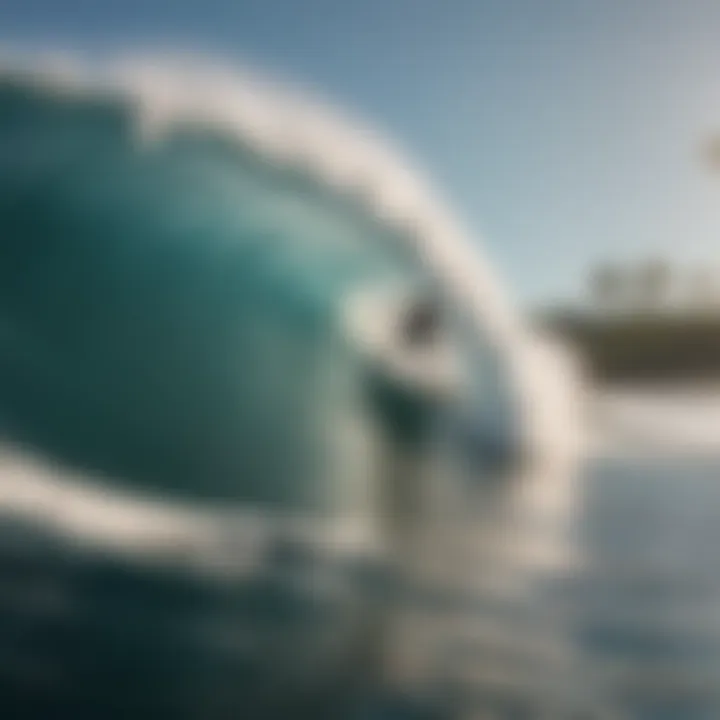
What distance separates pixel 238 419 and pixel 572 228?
0.42m

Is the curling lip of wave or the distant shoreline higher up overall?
the curling lip of wave

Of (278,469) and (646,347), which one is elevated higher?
(646,347)

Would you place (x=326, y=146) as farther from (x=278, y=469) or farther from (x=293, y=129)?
(x=278, y=469)

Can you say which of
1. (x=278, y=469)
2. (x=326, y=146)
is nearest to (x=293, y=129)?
(x=326, y=146)

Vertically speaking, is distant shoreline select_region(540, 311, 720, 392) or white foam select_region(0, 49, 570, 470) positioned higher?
white foam select_region(0, 49, 570, 470)

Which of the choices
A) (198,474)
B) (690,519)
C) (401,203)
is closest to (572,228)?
(401,203)

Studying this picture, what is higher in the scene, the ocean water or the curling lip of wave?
the curling lip of wave

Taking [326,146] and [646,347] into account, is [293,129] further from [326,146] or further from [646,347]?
[646,347]

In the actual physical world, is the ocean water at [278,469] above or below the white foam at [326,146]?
below

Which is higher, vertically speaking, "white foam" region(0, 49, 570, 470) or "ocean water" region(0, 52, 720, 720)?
"white foam" region(0, 49, 570, 470)

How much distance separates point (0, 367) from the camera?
1.08 meters

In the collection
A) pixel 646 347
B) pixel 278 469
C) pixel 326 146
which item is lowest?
pixel 278 469

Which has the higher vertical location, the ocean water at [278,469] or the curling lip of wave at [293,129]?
the curling lip of wave at [293,129]

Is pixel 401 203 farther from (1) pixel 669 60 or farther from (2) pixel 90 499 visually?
(2) pixel 90 499
